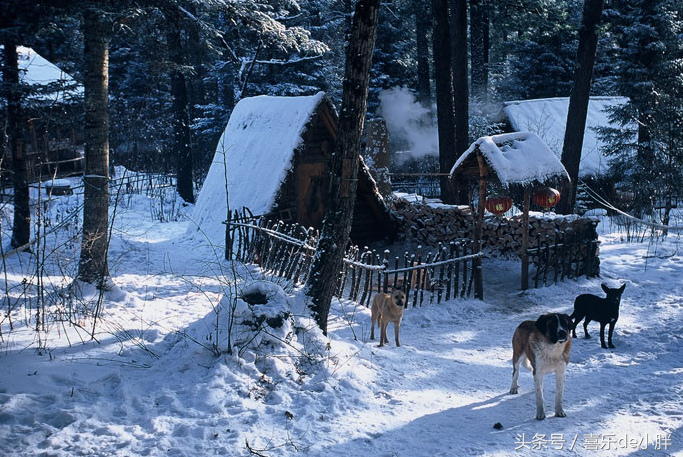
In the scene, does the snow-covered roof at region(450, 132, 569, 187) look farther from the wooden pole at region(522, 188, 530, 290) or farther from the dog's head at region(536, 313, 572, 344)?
the dog's head at region(536, 313, 572, 344)

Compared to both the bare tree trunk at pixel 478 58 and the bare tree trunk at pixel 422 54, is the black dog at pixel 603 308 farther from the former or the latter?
the bare tree trunk at pixel 422 54

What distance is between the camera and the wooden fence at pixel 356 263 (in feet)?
30.8

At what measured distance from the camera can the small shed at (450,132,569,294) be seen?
10031mm

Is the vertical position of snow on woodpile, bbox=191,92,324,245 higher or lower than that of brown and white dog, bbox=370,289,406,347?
higher

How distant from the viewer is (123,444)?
422 centimetres

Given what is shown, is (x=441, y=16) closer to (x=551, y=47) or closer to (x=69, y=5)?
(x=69, y=5)

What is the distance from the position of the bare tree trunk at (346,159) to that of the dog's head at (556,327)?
8.17 feet

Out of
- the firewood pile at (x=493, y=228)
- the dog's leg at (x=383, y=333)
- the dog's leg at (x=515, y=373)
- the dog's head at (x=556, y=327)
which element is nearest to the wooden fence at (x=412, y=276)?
the dog's leg at (x=383, y=333)

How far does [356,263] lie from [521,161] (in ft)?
12.6

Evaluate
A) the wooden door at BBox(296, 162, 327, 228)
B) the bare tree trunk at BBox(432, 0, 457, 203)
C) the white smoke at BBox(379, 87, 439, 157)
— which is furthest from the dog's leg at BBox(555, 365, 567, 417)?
the white smoke at BBox(379, 87, 439, 157)

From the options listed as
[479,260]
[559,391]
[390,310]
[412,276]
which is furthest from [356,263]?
[559,391]

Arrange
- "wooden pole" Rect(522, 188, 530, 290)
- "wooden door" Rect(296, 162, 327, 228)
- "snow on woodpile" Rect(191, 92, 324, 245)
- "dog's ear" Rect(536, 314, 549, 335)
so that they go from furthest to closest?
"wooden door" Rect(296, 162, 327, 228)
"snow on woodpile" Rect(191, 92, 324, 245)
"wooden pole" Rect(522, 188, 530, 290)
"dog's ear" Rect(536, 314, 549, 335)

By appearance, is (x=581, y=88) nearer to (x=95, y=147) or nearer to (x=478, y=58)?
(x=95, y=147)

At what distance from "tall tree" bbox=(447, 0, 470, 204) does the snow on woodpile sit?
4735 millimetres
